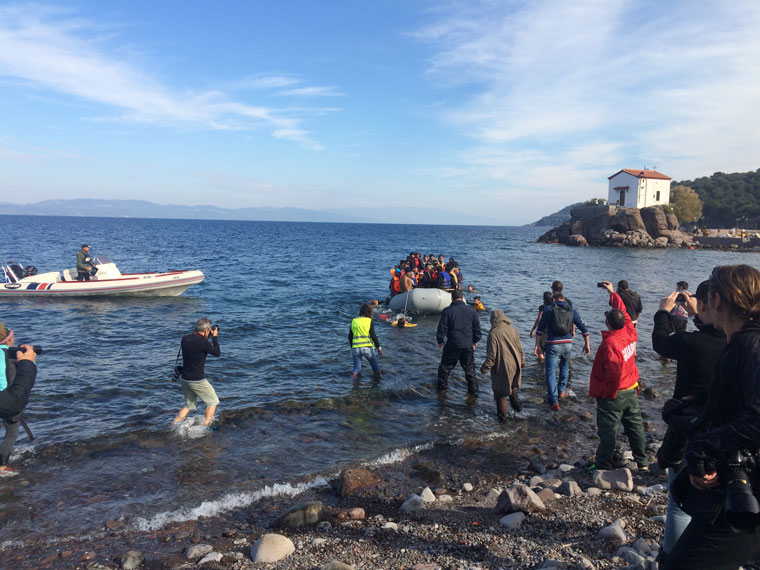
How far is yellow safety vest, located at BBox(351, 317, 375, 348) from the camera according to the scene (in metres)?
9.63

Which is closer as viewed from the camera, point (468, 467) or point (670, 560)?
point (670, 560)

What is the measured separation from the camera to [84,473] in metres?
6.39

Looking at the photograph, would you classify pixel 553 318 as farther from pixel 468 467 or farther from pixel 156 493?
pixel 156 493

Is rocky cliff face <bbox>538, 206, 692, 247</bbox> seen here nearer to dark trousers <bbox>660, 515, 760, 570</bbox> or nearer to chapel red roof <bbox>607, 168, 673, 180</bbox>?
chapel red roof <bbox>607, 168, 673, 180</bbox>

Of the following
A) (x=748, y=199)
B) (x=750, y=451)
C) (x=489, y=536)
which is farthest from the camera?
(x=748, y=199)

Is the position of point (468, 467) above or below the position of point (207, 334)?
below

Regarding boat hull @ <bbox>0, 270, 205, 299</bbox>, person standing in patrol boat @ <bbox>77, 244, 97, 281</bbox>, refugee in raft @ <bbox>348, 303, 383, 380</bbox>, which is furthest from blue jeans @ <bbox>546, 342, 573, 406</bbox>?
person standing in patrol boat @ <bbox>77, 244, 97, 281</bbox>

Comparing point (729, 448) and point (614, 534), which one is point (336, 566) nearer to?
point (614, 534)

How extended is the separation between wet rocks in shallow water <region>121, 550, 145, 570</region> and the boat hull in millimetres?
17395

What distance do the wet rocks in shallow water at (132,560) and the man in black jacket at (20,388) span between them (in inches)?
77.1

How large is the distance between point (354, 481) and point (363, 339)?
425 centimetres

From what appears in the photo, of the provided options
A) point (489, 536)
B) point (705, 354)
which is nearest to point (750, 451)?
point (705, 354)

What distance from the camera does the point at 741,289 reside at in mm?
2293

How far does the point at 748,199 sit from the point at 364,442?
107 m
